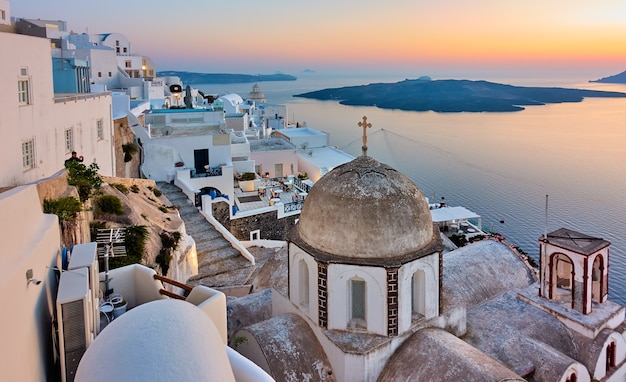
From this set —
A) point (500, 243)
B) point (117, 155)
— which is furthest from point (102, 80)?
point (500, 243)

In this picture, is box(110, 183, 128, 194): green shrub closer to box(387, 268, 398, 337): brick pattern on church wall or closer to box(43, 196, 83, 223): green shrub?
box(43, 196, 83, 223): green shrub

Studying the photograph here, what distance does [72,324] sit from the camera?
5586 mm

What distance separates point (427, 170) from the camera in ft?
145

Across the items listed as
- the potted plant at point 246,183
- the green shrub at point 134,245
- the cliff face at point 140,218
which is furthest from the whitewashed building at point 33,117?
the potted plant at point 246,183

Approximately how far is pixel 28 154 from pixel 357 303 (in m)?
8.75

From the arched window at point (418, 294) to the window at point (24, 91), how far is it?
9815 mm

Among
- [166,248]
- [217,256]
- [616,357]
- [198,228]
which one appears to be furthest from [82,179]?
[616,357]

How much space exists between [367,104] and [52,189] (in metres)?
120

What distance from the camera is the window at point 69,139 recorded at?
47.0 feet

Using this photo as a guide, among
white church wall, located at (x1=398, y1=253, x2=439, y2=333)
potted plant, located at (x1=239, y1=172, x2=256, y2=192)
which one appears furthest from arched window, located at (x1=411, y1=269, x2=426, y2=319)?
potted plant, located at (x1=239, y1=172, x2=256, y2=192)

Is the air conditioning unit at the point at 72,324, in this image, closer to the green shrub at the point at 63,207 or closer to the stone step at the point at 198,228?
the green shrub at the point at 63,207

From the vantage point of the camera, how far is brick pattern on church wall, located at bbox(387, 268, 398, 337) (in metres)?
8.93

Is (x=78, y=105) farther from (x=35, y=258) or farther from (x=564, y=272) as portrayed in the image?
(x=564, y=272)

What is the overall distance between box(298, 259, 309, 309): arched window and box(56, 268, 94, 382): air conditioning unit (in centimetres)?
487
